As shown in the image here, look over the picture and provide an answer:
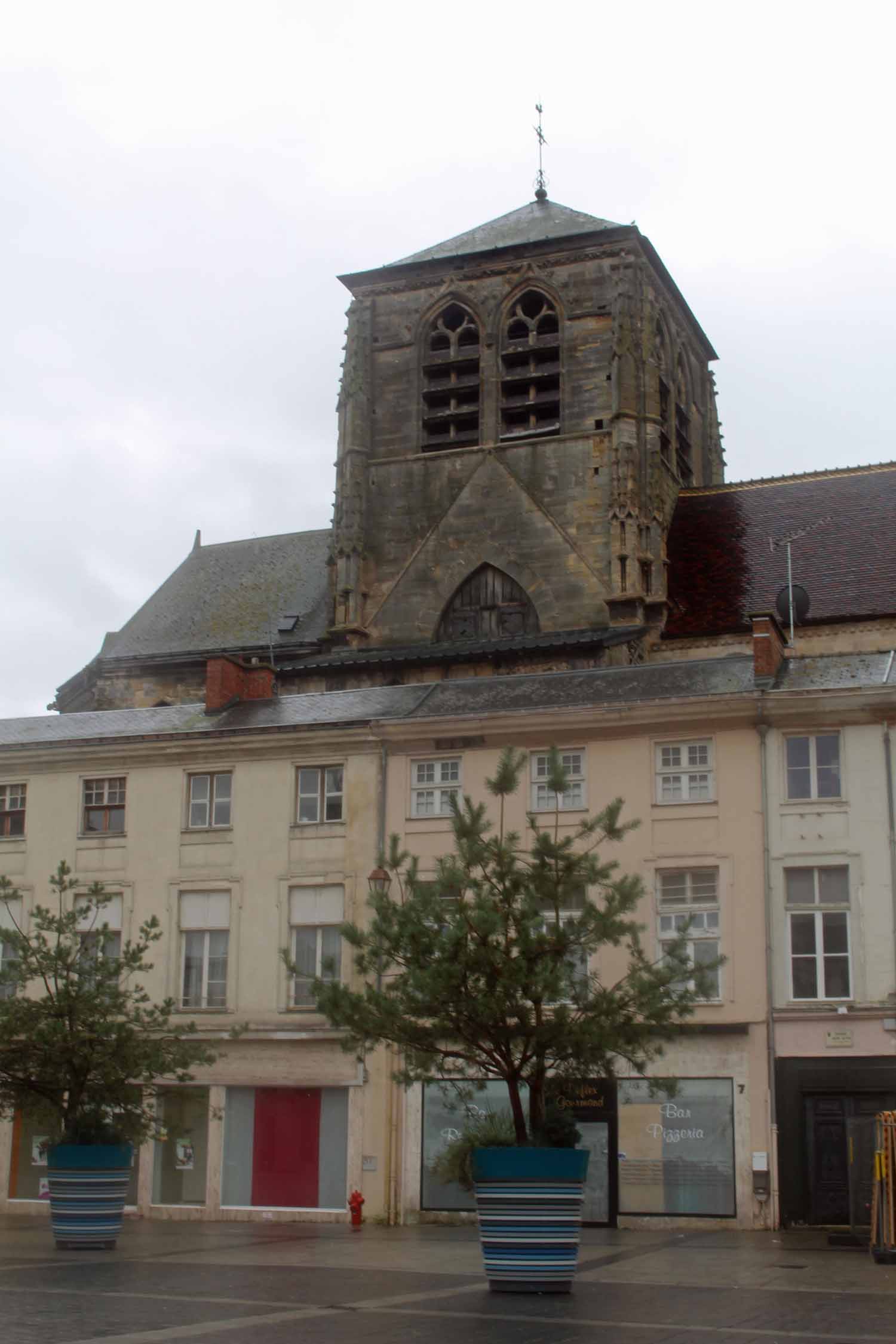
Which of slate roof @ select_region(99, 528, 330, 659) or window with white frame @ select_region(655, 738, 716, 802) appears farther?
slate roof @ select_region(99, 528, 330, 659)

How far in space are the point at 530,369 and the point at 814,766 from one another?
2205 cm

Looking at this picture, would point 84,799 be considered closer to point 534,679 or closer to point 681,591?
point 534,679

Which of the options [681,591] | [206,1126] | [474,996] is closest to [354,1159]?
[206,1126]

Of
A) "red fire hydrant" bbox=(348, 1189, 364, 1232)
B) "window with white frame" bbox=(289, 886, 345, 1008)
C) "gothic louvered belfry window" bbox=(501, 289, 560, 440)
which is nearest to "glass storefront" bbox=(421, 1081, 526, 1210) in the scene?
"red fire hydrant" bbox=(348, 1189, 364, 1232)

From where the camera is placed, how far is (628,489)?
42.5 meters

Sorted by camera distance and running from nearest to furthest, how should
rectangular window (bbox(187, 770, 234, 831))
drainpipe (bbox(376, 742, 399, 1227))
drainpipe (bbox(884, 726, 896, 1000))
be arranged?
1. drainpipe (bbox(884, 726, 896, 1000))
2. drainpipe (bbox(376, 742, 399, 1227))
3. rectangular window (bbox(187, 770, 234, 831))

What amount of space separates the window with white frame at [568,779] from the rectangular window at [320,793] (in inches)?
134

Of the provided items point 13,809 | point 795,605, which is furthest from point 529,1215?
point 795,605

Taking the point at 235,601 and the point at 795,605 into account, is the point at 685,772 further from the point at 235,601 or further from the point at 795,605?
the point at 235,601

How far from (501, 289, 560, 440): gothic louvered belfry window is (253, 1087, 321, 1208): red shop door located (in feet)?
73.2

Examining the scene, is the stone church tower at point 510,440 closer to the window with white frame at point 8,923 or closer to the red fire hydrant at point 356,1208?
the window with white frame at point 8,923

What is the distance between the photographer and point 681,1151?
2525 cm

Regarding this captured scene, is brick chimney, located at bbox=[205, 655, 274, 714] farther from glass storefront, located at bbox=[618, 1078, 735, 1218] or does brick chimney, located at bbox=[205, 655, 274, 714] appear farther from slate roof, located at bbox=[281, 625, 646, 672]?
glass storefront, located at bbox=[618, 1078, 735, 1218]

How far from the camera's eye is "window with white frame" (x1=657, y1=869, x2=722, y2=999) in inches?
1027
